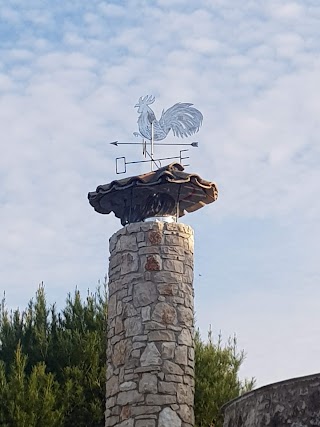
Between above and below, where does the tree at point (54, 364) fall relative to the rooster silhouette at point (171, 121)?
below

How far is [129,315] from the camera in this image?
13.7 meters

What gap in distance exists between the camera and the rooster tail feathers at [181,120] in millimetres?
15258

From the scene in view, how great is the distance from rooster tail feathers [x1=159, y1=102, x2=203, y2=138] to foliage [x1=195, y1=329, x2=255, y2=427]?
14.4 ft

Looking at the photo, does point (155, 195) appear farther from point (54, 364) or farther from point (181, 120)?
point (54, 364)

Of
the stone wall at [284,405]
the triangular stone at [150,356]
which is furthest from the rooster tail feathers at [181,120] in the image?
the stone wall at [284,405]

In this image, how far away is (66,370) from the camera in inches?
645

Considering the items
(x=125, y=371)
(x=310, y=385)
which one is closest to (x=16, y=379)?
(x=125, y=371)

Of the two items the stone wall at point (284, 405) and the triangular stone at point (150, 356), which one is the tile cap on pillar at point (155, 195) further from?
the stone wall at point (284, 405)

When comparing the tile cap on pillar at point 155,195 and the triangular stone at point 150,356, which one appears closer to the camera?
the triangular stone at point 150,356

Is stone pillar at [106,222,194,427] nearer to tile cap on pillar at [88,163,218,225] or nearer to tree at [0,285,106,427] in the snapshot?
tile cap on pillar at [88,163,218,225]

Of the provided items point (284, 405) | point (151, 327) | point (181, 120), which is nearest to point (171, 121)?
point (181, 120)

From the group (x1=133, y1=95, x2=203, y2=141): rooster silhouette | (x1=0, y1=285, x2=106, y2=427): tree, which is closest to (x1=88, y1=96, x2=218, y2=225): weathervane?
(x1=133, y1=95, x2=203, y2=141): rooster silhouette

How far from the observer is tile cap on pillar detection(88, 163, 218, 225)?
14117 millimetres

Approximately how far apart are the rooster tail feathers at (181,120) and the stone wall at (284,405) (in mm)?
5596
